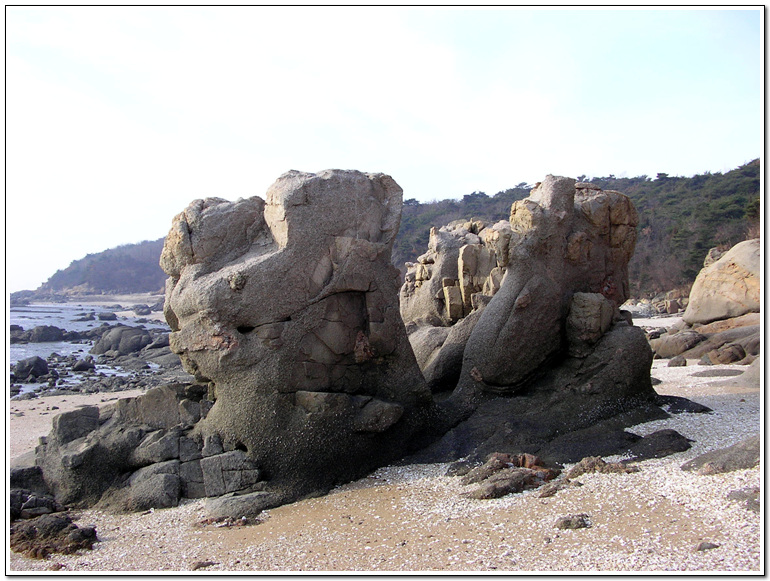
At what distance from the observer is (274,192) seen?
7137 millimetres

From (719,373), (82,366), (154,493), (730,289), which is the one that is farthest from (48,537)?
(82,366)

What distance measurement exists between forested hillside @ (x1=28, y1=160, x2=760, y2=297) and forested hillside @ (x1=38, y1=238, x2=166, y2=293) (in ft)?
0.61

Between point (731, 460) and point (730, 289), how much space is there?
515 inches

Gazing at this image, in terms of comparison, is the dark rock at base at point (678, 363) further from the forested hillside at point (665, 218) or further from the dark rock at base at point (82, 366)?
the dark rock at base at point (82, 366)

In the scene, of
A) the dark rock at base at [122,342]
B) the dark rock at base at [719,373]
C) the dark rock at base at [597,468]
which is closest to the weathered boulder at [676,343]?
the dark rock at base at [719,373]

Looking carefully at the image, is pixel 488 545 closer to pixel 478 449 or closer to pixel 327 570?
pixel 327 570

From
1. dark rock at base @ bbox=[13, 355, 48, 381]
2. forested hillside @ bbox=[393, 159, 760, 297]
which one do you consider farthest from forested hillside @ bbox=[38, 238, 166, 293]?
dark rock at base @ bbox=[13, 355, 48, 381]

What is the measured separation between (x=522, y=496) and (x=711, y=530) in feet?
4.92

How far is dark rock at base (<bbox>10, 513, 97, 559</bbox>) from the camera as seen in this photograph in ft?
17.4

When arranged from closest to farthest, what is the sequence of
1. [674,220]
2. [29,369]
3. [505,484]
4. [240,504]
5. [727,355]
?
[505,484], [240,504], [727,355], [29,369], [674,220]

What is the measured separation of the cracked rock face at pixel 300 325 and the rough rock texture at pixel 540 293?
4.16 feet

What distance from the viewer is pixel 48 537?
5496mm

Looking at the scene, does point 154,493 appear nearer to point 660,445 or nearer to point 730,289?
point 660,445

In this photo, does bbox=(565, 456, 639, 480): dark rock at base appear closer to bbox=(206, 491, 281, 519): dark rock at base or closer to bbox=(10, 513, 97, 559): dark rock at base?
bbox=(206, 491, 281, 519): dark rock at base
